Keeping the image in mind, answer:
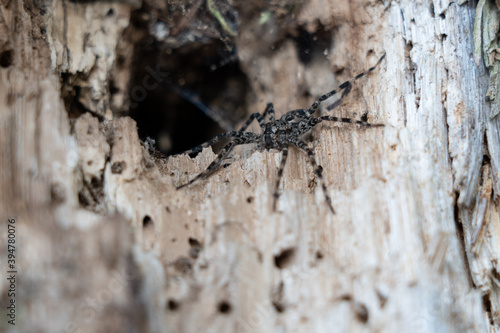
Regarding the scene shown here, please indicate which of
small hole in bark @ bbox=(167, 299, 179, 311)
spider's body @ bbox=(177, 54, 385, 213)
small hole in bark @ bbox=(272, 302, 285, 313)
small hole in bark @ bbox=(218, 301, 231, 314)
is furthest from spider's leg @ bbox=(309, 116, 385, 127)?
small hole in bark @ bbox=(167, 299, 179, 311)

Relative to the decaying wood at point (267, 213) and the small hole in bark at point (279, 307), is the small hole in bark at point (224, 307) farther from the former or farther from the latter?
the small hole in bark at point (279, 307)

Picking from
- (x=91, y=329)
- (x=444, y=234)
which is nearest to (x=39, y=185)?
(x=91, y=329)

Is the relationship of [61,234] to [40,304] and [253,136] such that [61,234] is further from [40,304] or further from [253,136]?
[253,136]

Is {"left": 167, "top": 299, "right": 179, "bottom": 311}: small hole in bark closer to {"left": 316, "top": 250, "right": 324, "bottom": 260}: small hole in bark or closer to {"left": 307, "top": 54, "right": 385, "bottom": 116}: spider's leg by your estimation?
{"left": 316, "top": 250, "right": 324, "bottom": 260}: small hole in bark

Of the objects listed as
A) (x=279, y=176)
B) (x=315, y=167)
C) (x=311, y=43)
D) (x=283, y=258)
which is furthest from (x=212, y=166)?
(x=311, y=43)

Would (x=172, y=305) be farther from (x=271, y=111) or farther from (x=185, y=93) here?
(x=185, y=93)

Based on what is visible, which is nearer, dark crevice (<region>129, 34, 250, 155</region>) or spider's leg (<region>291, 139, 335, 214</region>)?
spider's leg (<region>291, 139, 335, 214</region>)

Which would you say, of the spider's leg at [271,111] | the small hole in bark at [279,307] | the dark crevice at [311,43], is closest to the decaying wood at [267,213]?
the small hole in bark at [279,307]
